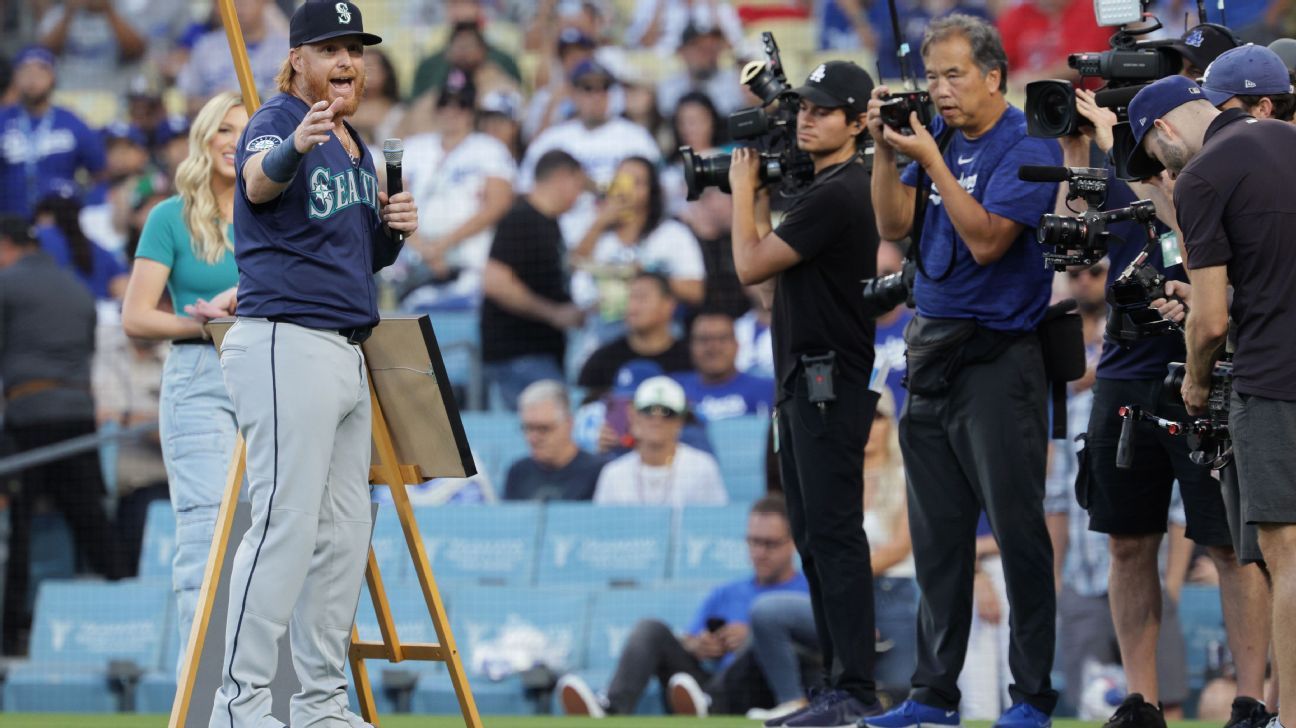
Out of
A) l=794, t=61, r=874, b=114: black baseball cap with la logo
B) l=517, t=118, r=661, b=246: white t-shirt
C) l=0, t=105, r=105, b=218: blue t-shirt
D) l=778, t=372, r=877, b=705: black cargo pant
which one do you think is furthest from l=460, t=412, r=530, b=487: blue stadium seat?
l=794, t=61, r=874, b=114: black baseball cap with la logo

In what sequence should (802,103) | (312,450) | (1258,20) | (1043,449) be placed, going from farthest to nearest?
(1258,20), (802,103), (1043,449), (312,450)

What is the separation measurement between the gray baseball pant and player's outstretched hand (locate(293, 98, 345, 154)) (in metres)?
0.50

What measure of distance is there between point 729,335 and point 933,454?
12.6 ft

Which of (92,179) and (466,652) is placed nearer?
(466,652)

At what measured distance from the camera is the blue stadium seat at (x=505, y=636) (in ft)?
25.4

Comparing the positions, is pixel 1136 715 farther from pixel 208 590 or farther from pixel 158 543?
pixel 158 543

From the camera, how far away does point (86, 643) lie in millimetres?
8461

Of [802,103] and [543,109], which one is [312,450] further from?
[543,109]

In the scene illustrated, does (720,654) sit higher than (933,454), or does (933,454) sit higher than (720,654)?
(933,454)

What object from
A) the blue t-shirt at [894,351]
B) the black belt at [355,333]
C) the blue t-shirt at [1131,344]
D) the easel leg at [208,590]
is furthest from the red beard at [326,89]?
the blue t-shirt at [894,351]

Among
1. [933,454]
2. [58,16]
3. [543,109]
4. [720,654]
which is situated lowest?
[720,654]

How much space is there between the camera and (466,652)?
7.89 metres

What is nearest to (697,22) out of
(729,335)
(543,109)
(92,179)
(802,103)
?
(543,109)

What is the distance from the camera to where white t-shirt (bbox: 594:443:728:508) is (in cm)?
853
